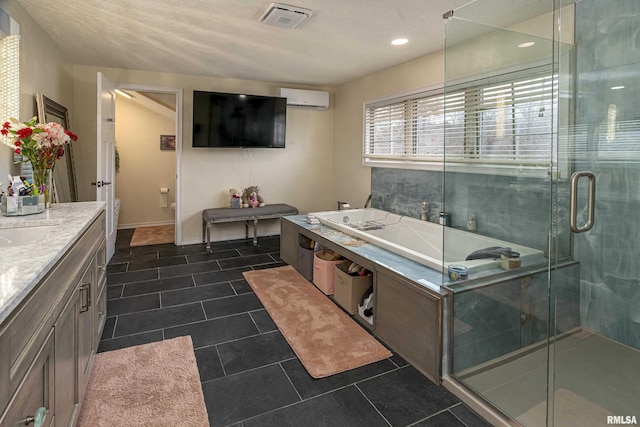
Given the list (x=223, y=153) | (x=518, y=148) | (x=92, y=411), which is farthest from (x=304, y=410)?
(x=223, y=153)

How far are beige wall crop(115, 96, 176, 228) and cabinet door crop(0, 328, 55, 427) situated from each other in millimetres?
5605

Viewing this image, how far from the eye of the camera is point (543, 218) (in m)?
2.11

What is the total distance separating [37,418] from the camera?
105cm

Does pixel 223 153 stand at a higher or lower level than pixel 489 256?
higher

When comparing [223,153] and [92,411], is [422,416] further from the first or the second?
[223,153]

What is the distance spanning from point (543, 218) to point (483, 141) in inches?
27.2


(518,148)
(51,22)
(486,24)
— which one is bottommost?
(518,148)

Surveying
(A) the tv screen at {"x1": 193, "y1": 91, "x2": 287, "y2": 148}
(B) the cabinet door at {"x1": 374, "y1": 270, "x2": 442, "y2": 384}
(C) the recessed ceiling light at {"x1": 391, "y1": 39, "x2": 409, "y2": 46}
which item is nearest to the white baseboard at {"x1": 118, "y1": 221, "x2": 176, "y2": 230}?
(A) the tv screen at {"x1": 193, "y1": 91, "x2": 287, "y2": 148}

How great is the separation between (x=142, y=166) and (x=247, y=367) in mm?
5206

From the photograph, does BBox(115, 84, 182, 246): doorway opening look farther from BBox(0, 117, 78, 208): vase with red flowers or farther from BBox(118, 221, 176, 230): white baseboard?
BBox(0, 117, 78, 208): vase with red flowers

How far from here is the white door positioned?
3699mm

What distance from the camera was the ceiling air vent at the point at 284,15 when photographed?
8.64ft

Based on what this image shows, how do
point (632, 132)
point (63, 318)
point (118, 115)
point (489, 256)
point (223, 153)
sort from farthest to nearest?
point (118, 115) < point (223, 153) < point (489, 256) < point (632, 132) < point (63, 318)

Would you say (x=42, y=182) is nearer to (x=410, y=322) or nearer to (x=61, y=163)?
(x=61, y=163)
